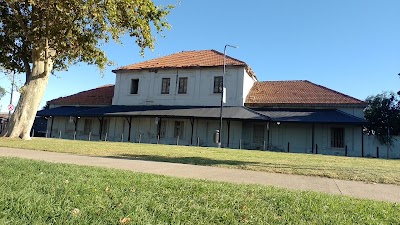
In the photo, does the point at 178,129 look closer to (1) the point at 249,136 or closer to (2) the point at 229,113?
(2) the point at 229,113

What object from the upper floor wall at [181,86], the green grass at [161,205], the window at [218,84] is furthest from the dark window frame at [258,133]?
the green grass at [161,205]

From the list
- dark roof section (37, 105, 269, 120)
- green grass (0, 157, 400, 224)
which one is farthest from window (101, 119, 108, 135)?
green grass (0, 157, 400, 224)

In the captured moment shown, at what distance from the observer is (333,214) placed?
13.9 ft

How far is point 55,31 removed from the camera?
59.8ft

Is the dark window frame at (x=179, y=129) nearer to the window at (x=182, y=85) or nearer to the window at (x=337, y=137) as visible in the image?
the window at (x=182, y=85)

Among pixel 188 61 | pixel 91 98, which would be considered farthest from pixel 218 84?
pixel 91 98

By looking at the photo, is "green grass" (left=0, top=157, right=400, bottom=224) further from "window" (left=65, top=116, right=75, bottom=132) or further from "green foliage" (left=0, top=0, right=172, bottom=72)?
"window" (left=65, top=116, right=75, bottom=132)

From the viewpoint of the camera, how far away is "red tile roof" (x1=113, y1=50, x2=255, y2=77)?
30797mm

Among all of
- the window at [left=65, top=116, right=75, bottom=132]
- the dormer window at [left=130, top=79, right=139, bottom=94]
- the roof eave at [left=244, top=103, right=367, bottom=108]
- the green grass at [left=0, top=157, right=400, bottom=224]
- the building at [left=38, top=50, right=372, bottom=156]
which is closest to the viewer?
the green grass at [left=0, top=157, right=400, bottom=224]

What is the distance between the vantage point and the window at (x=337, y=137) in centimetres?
2680

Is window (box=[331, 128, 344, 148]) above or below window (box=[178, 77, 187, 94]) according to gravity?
below

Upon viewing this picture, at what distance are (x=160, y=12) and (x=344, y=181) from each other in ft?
52.4

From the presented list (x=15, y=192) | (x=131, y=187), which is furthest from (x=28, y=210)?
(x=131, y=187)

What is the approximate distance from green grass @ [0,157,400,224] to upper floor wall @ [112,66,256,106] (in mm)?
24416
